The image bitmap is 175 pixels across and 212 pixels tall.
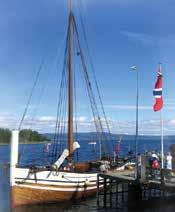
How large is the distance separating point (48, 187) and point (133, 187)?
633cm

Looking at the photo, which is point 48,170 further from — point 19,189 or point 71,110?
point 71,110

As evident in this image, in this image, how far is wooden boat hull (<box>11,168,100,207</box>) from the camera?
108 ft

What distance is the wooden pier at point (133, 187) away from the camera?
28438 mm

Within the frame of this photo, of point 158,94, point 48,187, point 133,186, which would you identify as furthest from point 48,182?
point 158,94

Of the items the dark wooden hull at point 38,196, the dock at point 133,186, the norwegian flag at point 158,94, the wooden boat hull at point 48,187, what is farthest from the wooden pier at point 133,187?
the norwegian flag at point 158,94

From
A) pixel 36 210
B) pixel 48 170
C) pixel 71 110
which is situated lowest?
pixel 36 210

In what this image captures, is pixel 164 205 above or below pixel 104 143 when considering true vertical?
below

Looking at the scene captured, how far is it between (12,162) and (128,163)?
40.3 ft

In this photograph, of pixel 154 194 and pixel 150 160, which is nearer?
pixel 150 160

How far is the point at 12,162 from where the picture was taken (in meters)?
32.8

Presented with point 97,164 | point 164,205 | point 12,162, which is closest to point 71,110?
point 97,164

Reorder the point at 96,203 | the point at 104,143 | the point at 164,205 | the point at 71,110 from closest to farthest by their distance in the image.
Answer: the point at 164,205 < the point at 96,203 < the point at 71,110 < the point at 104,143

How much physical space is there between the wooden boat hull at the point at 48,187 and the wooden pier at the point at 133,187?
1.51 m

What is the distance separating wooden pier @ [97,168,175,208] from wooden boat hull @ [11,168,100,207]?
151 cm
